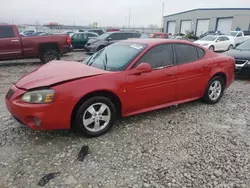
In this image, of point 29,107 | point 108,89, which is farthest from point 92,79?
point 29,107

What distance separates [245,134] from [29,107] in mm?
3456

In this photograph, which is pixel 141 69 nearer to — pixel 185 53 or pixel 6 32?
pixel 185 53

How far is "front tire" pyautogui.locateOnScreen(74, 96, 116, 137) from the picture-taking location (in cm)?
323

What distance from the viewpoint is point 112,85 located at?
11.1 ft

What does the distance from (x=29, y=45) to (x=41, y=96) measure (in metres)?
7.65

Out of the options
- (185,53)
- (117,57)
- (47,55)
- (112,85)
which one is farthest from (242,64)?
(47,55)

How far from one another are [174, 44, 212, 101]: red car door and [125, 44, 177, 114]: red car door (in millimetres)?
174

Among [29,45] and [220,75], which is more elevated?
[29,45]

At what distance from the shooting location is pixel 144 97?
3787mm

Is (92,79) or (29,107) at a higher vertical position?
(92,79)

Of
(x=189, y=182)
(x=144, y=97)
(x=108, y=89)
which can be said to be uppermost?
(x=108, y=89)

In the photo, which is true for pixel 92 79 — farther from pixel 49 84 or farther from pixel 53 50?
pixel 53 50

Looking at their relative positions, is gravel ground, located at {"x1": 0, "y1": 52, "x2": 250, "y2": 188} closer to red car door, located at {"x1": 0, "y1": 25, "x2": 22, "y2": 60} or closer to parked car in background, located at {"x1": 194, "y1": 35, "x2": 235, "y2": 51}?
red car door, located at {"x1": 0, "y1": 25, "x2": 22, "y2": 60}

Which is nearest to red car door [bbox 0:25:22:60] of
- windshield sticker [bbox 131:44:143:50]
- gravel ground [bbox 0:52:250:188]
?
gravel ground [bbox 0:52:250:188]
